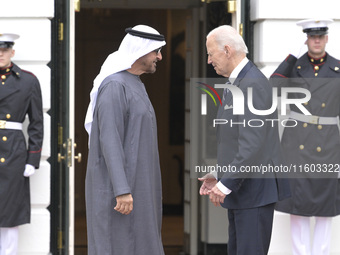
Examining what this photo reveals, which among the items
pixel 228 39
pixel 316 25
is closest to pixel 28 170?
pixel 228 39

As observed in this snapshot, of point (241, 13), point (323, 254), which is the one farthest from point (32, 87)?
point (323, 254)

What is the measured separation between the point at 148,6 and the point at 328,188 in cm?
257

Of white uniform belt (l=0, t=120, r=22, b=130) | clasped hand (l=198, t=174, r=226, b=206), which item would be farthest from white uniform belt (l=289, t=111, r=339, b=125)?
white uniform belt (l=0, t=120, r=22, b=130)

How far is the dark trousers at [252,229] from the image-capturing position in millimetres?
3928

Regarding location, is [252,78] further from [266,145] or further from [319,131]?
[319,131]

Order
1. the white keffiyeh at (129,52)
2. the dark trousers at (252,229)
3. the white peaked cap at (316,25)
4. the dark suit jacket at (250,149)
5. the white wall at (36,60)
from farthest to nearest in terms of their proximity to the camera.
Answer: the white wall at (36,60) → the white peaked cap at (316,25) → the white keffiyeh at (129,52) → the dark trousers at (252,229) → the dark suit jacket at (250,149)

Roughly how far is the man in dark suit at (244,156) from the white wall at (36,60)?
183cm

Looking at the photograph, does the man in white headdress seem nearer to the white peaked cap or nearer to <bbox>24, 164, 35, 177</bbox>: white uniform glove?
<bbox>24, 164, 35, 177</bbox>: white uniform glove

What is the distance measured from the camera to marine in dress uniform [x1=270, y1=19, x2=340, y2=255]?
17.0ft

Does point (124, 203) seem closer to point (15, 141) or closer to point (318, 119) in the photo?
point (15, 141)

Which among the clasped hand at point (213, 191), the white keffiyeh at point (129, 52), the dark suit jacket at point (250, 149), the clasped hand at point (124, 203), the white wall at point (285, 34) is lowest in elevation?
the clasped hand at point (124, 203)

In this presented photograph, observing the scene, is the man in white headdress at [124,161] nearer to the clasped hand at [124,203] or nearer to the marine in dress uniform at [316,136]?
the clasped hand at [124,203]

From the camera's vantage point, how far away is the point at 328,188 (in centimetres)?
520

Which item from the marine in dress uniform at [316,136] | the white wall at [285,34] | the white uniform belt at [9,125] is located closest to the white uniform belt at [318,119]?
the marine in dress uniform at [316,136]
